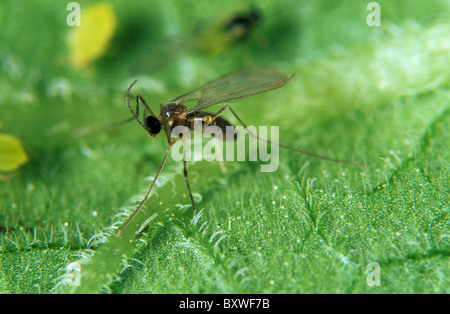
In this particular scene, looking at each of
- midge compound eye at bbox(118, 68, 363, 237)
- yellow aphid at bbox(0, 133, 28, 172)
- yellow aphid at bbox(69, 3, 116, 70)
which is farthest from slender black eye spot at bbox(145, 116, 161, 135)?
yellow aphid at bbox(69, 3, 116, 70)

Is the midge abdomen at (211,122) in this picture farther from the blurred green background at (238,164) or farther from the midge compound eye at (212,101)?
the blurred green background at (238,164)

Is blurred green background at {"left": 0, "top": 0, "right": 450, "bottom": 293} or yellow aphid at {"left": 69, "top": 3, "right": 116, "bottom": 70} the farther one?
yellow aphid at {"left": 69, "top": 3, "right": 116, "bottom": 70}

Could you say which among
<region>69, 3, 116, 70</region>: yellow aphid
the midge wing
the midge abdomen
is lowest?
the midge abdomen

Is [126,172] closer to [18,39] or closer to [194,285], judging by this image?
[194,285]

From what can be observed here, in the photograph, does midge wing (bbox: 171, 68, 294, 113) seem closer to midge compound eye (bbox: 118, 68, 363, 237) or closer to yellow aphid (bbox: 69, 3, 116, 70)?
midge compound eye (bbox: 118, 68, 363, 237)

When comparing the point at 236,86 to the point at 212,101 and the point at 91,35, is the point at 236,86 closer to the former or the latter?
the point at 212,101

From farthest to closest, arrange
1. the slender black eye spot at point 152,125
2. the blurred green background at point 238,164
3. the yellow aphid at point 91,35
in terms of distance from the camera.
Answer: the yellow aphid at point 91,35, the slender black eye spot at point 152,125, the blurred green background at point 238,164

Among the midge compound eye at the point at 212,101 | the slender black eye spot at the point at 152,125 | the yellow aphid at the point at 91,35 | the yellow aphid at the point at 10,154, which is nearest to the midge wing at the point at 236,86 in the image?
the midge compound eye at the point at 212,101
